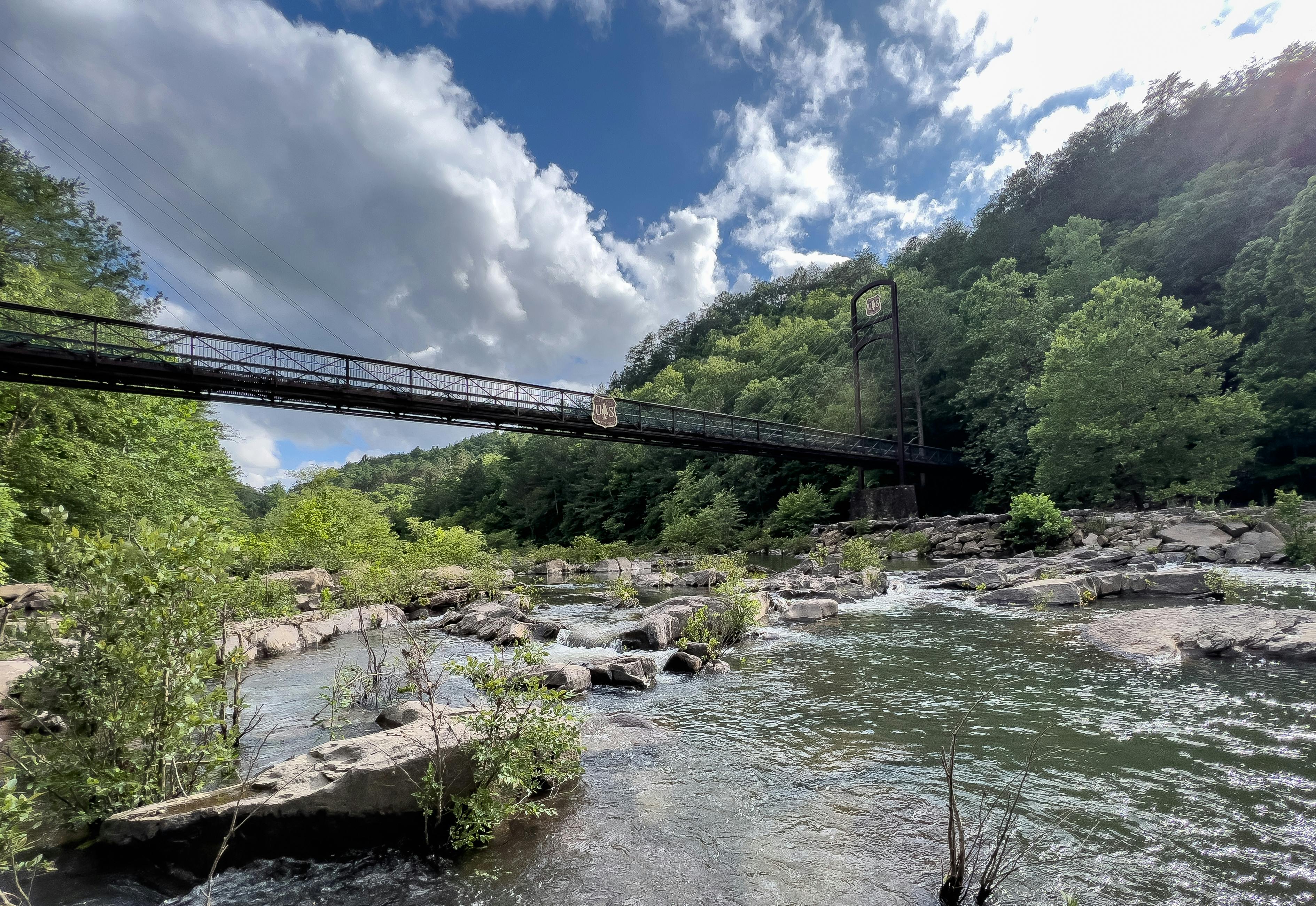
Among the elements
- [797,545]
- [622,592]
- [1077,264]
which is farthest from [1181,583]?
[1077,264]

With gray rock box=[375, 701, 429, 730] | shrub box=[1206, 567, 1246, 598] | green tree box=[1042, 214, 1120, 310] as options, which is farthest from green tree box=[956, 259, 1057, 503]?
gray rock box=[375, 701, 429, 730]

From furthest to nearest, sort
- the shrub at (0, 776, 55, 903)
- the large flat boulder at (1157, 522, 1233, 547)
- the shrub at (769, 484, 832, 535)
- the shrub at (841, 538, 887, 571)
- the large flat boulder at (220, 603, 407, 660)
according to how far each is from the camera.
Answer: the shrub at (769, 484, 832, 535), the shrub at (841, 538, 887, 571), the large flat boulder at (1157, 522, 1233, 547), the large flat boulder at (220, 603, 407, 660), the shrub at (0, 776, 55, 903)

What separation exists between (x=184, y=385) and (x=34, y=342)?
2.92 metres

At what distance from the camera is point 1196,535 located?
14.4m

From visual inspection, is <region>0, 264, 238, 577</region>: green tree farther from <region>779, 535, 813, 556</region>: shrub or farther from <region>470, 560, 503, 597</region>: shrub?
<region>779, 535, 813, 556</region>: shrub

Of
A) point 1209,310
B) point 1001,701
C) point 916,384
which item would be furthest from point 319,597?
point 1209,310

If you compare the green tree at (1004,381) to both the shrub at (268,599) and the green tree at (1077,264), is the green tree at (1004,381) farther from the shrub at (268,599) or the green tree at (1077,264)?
the shrub at (268,599)

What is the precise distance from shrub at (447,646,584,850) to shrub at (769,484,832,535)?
31.9 m

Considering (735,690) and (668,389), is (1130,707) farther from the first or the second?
(668,389)

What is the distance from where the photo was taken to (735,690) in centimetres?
661

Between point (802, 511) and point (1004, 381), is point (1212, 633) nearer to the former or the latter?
point (802, 511)

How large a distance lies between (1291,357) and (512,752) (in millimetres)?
35283

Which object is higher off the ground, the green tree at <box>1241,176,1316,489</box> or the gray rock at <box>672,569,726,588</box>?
the green tree at <box>1241,176,1316,489</box>

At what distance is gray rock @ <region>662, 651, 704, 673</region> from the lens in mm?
7543
